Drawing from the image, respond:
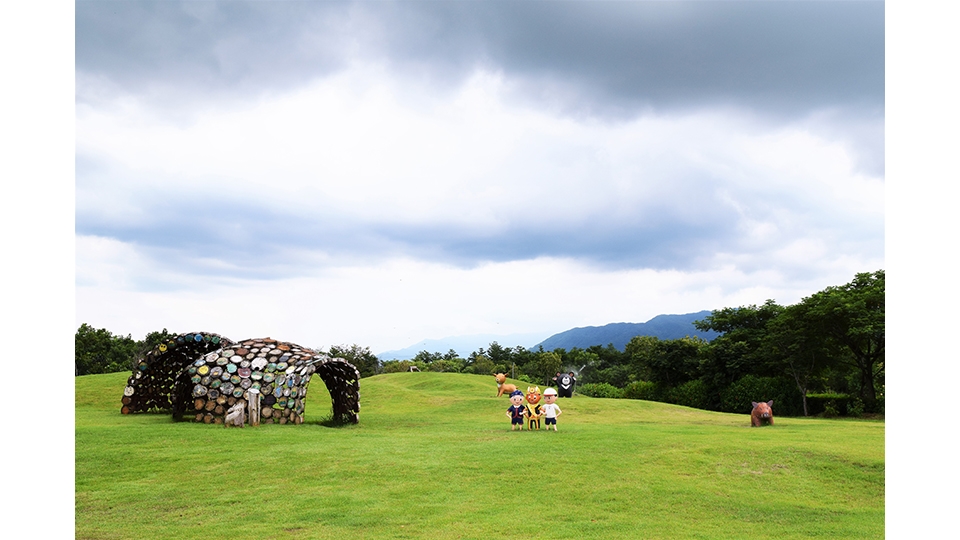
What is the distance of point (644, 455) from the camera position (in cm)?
1288

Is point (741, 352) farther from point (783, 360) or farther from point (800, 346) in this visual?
point (800, 346)

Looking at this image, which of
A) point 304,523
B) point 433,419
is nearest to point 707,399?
point 433,419

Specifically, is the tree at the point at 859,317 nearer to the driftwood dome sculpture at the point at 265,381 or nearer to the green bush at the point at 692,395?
the green bush at the point at 692,395

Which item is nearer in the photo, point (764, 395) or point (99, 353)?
point (764, 395)

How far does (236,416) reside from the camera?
54.2 feet

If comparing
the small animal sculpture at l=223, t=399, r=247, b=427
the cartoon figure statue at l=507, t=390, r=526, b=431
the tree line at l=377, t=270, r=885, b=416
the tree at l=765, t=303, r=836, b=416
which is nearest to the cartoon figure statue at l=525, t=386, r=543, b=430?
the cartoon figure statue at l=507, t=390, r=526, b=431

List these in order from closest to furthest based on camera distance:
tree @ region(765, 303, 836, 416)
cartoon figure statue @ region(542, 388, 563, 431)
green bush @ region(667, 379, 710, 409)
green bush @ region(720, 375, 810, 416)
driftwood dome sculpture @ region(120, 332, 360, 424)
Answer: cartoon figure statue @ region(542, 388, 563, 431) < driftwood dome sculpture @ region(120, 332, 360, 424) < tree @ region(765, 303, 836, 416) < green bush @ region(720, 375, 810, 416) < green bush @ region(667, 379, 710, 409)

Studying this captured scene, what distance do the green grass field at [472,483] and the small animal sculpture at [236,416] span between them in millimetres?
505

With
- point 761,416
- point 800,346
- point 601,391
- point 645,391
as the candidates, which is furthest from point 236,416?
point 645,391

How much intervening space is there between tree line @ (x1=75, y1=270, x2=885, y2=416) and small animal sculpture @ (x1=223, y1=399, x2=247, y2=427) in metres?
24.4

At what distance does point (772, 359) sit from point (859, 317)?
5659 mm

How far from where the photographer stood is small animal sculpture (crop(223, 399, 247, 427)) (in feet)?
54.1

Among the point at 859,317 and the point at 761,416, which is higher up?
the point at 859,317

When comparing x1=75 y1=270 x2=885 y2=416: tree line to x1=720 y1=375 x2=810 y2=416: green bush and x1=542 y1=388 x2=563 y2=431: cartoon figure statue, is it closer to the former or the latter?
x1=720 y1=375 x2=810 y2=416: green bush
